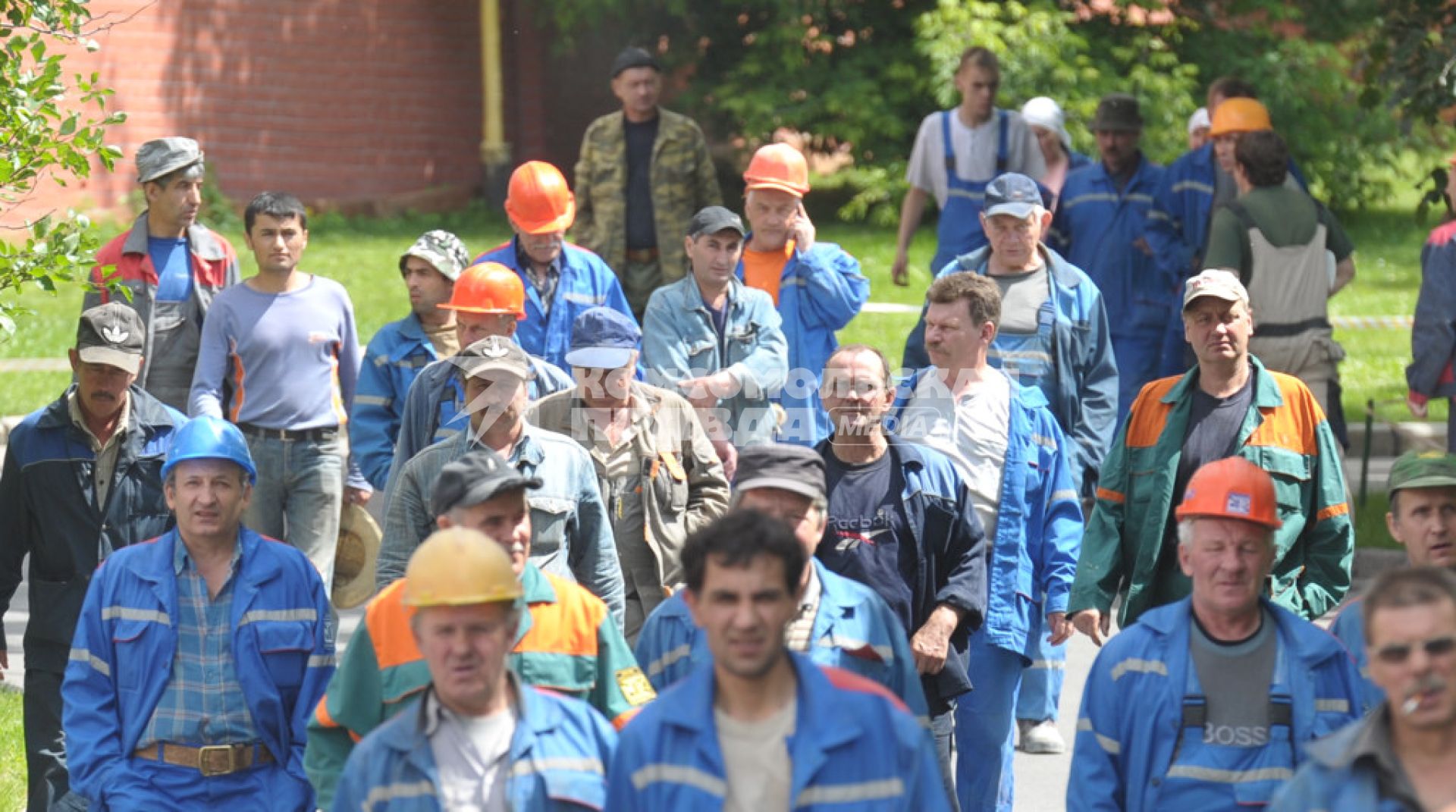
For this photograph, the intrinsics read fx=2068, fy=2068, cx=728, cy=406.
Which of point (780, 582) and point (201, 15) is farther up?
point (201, 15)

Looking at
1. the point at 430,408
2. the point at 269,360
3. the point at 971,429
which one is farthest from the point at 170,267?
the point at 971,429

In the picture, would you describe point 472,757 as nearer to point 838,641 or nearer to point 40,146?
point 838,641

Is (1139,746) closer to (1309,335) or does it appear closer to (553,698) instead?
(553,698)

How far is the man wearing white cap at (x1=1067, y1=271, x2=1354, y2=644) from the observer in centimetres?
673

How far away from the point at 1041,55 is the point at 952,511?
14.9 metres

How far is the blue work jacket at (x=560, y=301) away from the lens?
9.12 m

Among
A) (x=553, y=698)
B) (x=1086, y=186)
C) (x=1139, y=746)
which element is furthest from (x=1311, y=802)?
(x=1086, y=186)

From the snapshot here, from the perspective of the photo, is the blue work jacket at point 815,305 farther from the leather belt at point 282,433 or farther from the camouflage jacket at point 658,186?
the leather belt at point 282,433

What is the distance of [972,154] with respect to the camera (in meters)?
11.9

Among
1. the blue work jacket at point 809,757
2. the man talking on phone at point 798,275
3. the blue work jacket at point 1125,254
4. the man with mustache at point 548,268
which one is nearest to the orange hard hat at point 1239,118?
the blue work jacket at point 1125,254

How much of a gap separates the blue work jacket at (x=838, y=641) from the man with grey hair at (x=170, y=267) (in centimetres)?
466

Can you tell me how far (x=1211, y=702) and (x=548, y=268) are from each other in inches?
185

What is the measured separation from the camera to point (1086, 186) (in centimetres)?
1183

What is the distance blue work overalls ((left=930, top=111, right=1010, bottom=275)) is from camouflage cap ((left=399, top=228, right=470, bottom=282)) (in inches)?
138
